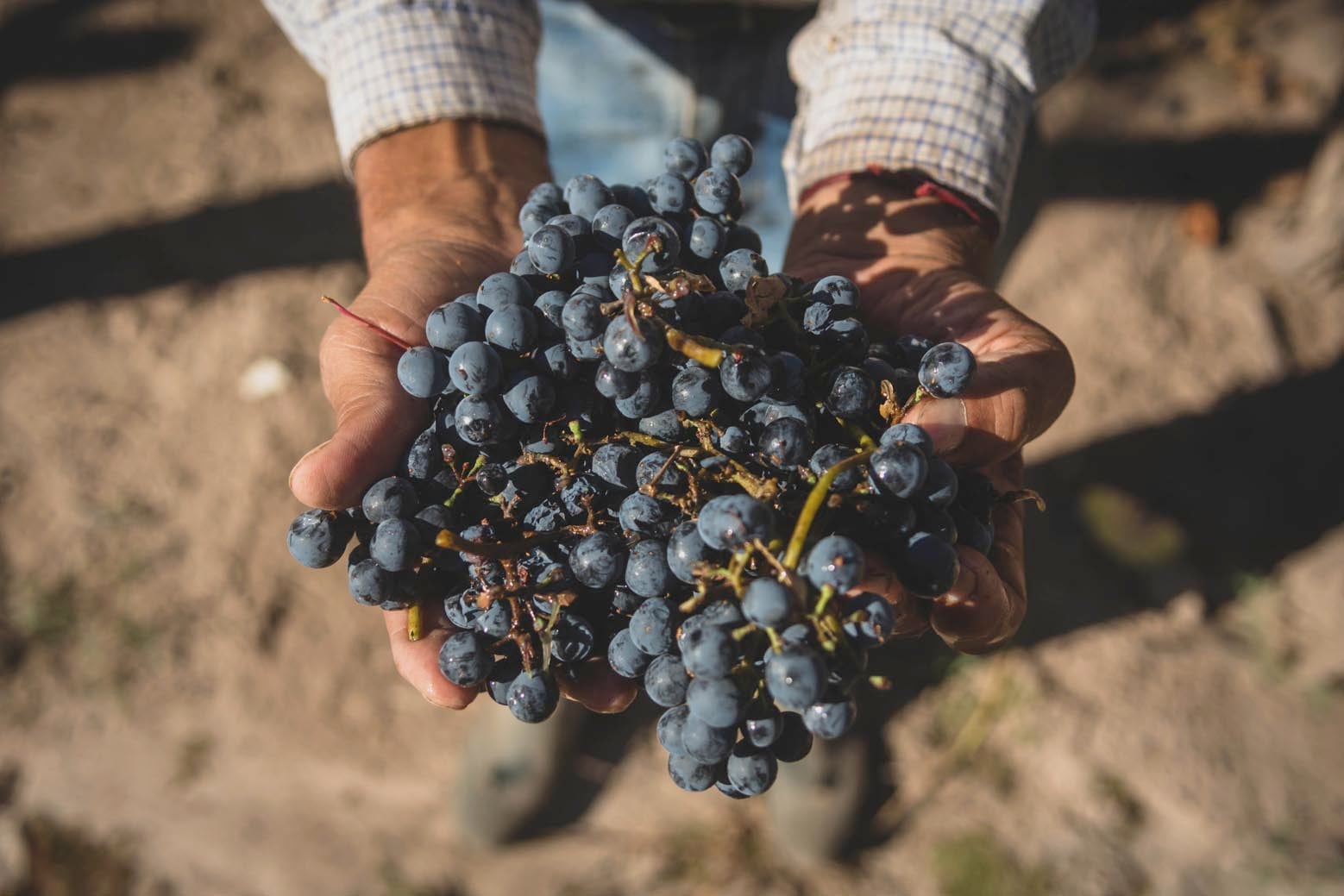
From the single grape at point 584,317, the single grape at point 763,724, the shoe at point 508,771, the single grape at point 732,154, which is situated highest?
the single grape at point 732,154

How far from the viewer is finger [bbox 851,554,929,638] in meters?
1.59

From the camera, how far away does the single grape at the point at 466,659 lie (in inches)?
64.9

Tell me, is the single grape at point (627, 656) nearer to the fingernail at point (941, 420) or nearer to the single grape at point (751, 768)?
the single grape at point (751, 768)

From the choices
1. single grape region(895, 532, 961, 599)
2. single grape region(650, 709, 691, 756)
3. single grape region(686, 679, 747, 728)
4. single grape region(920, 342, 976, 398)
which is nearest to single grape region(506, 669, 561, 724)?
single grape region(650, 709, 691, 756)

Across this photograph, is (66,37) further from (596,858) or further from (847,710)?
(847,710)

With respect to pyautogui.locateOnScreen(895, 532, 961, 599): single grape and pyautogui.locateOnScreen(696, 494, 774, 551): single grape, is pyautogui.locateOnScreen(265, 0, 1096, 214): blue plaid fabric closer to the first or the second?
pyautogui.locateOnScreen(895, 532, 961, 599): single grape

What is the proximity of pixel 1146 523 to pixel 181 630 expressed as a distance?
390 centimetres

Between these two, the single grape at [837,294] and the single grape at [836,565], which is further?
the single grape at [837,294]

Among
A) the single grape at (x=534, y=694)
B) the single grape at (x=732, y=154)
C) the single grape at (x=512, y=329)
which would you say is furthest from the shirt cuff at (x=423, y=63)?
the single grape at (x=534, y=694)

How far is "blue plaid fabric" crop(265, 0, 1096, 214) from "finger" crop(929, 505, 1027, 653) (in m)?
0.98

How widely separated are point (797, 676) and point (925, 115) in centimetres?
160

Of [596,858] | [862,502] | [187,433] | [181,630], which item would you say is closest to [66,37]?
[187,433]

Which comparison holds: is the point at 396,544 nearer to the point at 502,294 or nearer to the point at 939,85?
the point at 502,294

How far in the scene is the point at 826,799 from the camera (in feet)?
10.9
